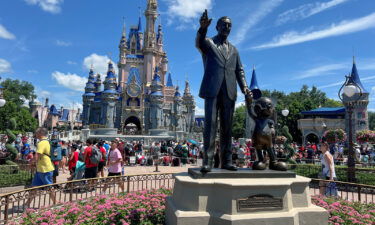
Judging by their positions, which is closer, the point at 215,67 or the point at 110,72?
the point at 215,67

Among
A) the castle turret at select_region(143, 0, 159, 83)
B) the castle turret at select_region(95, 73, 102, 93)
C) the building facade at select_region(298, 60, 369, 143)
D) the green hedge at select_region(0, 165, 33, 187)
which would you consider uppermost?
the castle turret at select_region(143, 0, 159, 83)

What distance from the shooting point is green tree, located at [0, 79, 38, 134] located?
43250 millimetres

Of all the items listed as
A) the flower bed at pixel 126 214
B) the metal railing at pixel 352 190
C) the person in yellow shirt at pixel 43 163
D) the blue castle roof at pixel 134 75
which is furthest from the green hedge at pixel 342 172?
the blue castle roof at pixel 134 75

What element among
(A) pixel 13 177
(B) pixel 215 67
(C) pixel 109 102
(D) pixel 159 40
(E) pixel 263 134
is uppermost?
(D) pixel 159 40

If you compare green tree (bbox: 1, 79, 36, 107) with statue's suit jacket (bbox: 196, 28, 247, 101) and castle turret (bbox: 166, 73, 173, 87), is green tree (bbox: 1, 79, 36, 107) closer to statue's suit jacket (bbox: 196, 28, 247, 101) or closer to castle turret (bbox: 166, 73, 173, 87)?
castle turret (bbox: 166, 73, 173, 87)

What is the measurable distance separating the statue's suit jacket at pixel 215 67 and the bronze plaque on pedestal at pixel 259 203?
1716 mm

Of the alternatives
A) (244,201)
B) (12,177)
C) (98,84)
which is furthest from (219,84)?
(98,84)

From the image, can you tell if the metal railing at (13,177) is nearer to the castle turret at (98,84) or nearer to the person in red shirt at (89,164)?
the person in red shirt at (89,164)

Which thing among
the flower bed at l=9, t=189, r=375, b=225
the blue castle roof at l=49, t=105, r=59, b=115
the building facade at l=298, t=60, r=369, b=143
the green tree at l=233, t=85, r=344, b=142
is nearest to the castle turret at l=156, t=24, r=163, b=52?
the green tree at l=233, t=85, r=344, b=142

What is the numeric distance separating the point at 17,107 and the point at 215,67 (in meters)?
57.8

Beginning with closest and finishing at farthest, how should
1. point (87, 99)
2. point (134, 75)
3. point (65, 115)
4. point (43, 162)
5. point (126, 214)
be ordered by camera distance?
point (126, 214), point (43, 162), point (87, 99), point (134, 75), point (65, 115)

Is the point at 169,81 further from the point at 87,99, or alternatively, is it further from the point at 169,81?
the point at 87,99

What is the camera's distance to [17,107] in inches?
2025

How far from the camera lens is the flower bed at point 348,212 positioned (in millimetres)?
4746
